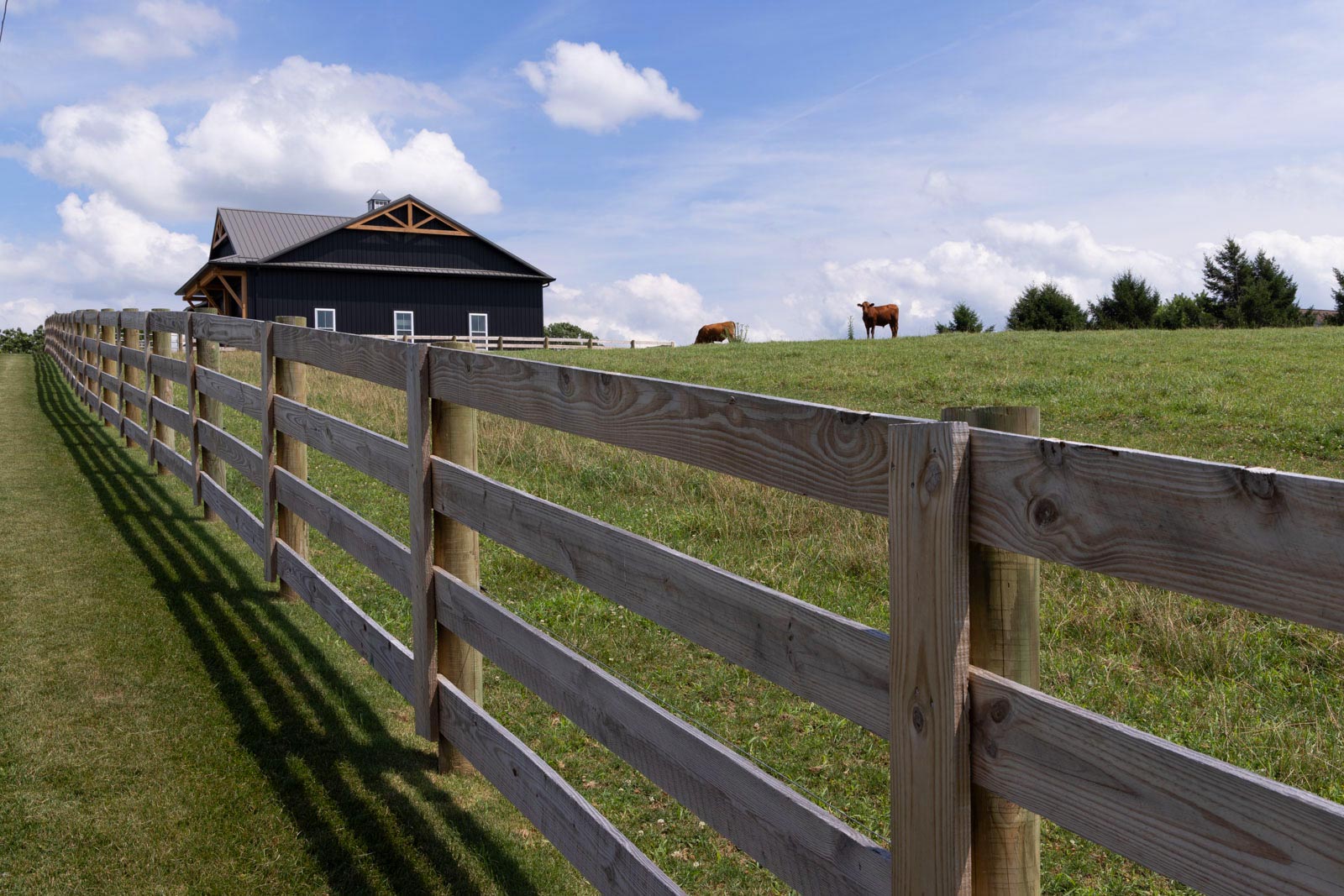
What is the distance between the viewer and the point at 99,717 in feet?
15.6

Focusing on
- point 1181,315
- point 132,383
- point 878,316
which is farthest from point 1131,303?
point 132,383

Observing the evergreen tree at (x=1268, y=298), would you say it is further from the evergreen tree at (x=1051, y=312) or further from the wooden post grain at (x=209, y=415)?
the wooden post grain at (x=209, y=415)

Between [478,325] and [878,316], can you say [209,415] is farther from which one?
[478,325]

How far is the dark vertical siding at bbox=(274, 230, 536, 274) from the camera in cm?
4106

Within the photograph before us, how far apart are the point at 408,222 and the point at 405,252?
1319 millimetres

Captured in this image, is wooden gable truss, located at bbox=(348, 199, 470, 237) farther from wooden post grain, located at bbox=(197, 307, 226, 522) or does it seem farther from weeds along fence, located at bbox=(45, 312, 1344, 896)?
weeds along fence, located at bbox=(45, 312, 1344, 896)

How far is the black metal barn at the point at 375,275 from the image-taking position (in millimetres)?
40375

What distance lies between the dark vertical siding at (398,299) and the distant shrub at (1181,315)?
30.6 meters

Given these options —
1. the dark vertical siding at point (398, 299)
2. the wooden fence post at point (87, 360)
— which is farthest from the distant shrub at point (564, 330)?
the wooden fence post at point (87, 360)

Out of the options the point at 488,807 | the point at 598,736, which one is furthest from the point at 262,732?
the point at 598,736

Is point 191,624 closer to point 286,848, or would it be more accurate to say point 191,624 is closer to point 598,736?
point 286,848

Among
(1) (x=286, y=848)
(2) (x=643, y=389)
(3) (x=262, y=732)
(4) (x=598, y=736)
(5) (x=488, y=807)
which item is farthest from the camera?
(3) (x=262, y=732)

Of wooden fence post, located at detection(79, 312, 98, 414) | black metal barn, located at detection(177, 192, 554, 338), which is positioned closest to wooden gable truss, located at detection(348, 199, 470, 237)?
black metal barn, located at detection(177, 192, 554, 338)

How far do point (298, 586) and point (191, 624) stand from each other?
75cm
